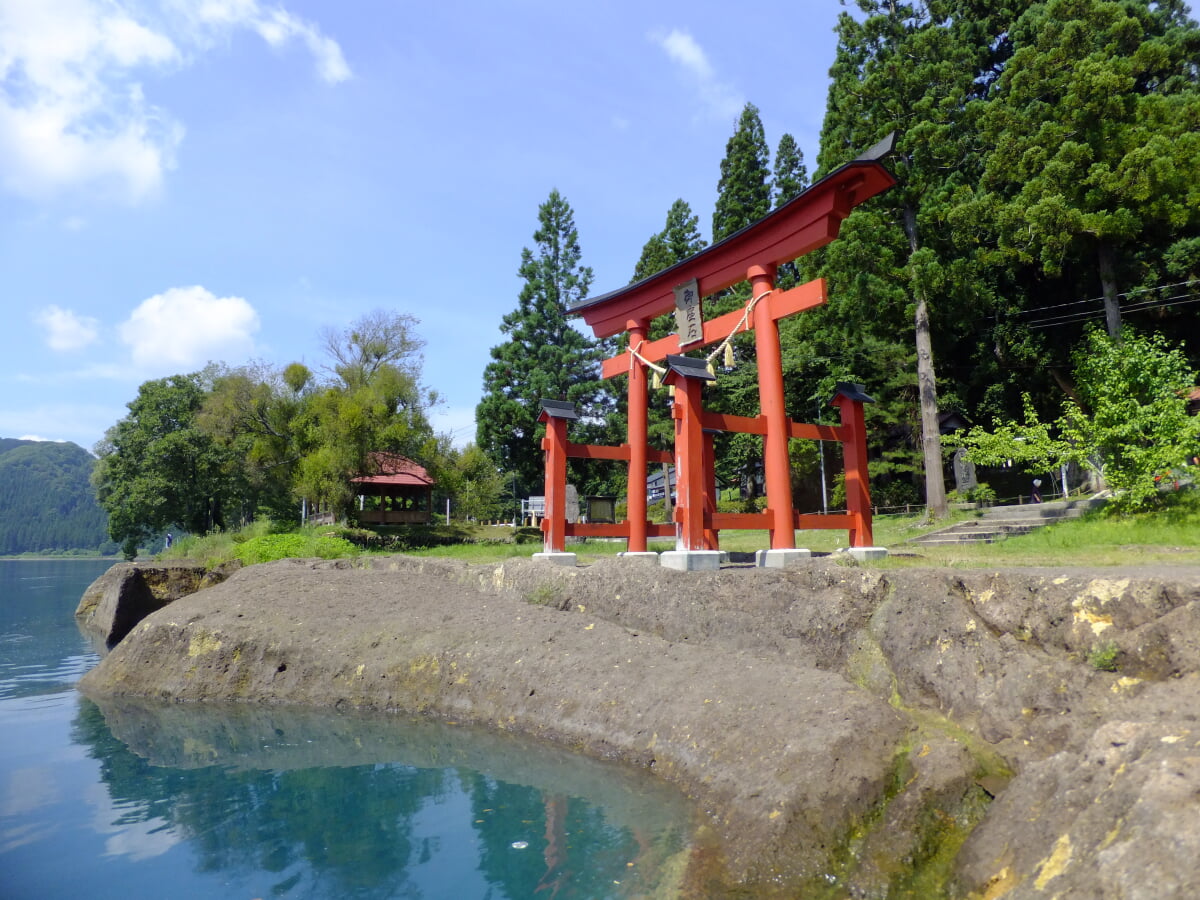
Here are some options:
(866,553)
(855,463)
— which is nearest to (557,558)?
(866,553)

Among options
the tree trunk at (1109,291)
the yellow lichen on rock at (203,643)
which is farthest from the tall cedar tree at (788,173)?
the yellow lichen on rock at (203,643)

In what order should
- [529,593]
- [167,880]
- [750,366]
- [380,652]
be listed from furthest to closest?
[750,366] < [529,593] < [380,652] < [167,880]

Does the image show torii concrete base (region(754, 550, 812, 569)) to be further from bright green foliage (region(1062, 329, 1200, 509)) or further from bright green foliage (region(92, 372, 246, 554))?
bright green foliage (region(92, 372, 246, 554))

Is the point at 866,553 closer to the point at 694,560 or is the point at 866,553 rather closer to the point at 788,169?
the point at 694,560

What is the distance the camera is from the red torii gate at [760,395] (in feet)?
34.3

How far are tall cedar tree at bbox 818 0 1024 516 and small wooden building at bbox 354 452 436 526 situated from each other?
1822cm

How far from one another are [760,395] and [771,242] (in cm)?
238

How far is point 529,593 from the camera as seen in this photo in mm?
10992

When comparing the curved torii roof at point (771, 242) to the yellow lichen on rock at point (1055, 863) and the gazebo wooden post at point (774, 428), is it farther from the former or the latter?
the yellow lichen on rock at point (1055, 863)

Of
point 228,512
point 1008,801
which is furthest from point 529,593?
point 228,512

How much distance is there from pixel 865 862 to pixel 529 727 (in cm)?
421

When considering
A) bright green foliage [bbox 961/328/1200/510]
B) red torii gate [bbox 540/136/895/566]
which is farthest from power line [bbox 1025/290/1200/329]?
red torii gate [bbox 540/136/895/566]

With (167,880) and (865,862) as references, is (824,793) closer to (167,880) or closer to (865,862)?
(865,862)

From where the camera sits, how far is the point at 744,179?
32.0 m
